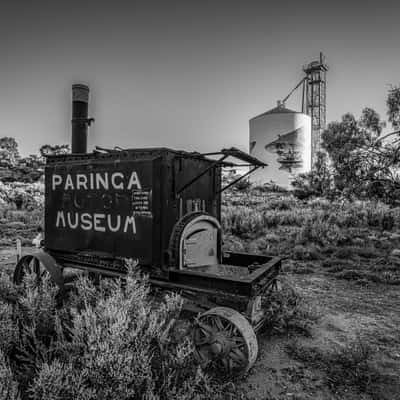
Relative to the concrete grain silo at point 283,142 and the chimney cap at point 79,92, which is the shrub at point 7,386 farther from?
the concrete grain silo at point 283,142

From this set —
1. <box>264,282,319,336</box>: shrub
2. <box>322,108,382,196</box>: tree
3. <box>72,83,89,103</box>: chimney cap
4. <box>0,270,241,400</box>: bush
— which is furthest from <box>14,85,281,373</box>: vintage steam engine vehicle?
<box>322,108,382,196</box>: tree

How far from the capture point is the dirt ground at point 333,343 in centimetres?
327

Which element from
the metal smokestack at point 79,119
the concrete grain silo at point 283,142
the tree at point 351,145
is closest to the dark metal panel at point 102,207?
the metal smokestack at point 79,119

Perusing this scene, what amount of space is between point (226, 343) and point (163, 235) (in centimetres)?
153

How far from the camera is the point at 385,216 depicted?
14047 mm

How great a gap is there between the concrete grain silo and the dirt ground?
24.7m

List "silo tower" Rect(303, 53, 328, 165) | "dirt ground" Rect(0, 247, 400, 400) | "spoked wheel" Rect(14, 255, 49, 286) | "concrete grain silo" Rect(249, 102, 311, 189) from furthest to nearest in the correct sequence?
"silo tower" Rect(303, 53, 328, 165), "concrete grain silo" Rect(249, 102, 311, 189), "spoked wheel" Rect(14, 255, 49, 286), "dirt ground" Rect(0, 247, 400, 400)

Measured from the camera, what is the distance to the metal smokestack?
5863mm

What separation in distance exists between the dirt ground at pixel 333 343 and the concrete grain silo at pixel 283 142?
80.9ft

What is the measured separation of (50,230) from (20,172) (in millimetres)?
33585

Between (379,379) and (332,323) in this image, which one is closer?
(379,379)

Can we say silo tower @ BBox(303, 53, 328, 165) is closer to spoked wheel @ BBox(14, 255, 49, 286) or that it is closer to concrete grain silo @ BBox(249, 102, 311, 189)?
concrete grain silo @ BBox(249, 102, 311, 189)

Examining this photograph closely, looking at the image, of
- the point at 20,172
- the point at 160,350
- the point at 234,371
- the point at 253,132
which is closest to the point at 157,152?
the point at 160,350

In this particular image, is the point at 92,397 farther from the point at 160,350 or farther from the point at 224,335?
the point at 224,335
